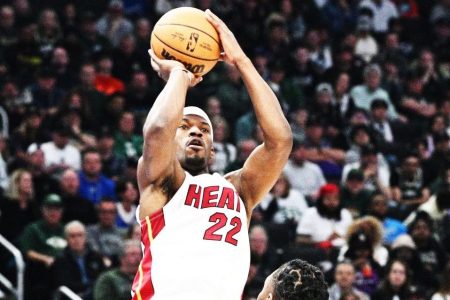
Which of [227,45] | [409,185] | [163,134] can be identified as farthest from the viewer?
[409,185]

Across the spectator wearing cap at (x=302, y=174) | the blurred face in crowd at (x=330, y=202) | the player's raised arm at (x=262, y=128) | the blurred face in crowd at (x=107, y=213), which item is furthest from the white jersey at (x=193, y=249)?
the spectator wearing cap at (x=302, y=174)

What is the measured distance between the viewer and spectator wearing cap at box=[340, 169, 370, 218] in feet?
44.6

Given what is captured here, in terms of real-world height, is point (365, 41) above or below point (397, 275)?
below

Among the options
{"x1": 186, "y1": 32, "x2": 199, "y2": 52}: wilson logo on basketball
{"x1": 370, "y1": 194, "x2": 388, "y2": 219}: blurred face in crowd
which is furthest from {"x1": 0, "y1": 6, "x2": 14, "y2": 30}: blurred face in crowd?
{"x1": 186, "y1": 32, "x2": 199, "y2": 52}: wilson logo on basketball

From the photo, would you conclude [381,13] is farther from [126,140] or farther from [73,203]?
[73,203]

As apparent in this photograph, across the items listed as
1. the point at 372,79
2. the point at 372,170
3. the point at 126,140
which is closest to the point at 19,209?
the point at 126,140

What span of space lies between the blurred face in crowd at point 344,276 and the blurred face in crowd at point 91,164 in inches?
122

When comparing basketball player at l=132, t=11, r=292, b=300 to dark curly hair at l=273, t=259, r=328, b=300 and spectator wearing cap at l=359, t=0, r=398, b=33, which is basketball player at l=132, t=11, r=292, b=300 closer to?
dark curly hair at l=273, t=259, r=328, b=300

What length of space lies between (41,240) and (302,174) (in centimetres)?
407

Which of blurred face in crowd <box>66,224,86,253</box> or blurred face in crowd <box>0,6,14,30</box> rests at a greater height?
blurred face in crowd <box>0,6,14,30</box>

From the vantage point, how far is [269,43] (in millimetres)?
17297

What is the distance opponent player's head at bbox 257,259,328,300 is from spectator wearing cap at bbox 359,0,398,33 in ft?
46.5

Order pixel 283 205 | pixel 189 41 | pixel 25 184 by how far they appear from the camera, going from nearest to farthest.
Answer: pixel 189 41
pixel 25 184
pixel 283 205

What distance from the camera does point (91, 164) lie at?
12.6m
